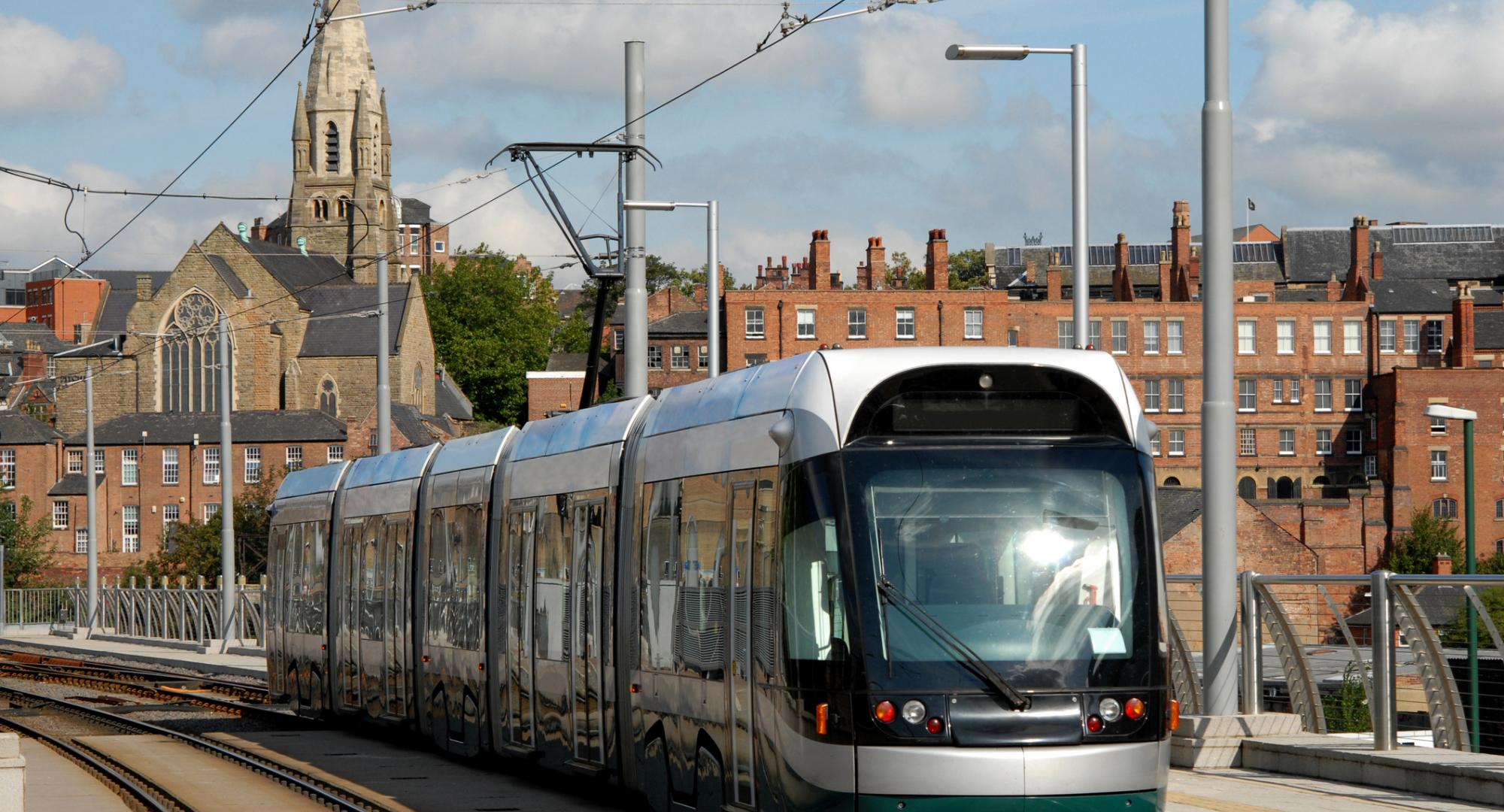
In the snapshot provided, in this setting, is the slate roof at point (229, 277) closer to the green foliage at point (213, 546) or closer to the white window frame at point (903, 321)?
the white window frame at point (903, 321)

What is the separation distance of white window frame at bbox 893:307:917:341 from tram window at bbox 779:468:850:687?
290ft

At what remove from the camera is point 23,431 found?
112m

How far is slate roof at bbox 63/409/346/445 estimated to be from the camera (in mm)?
109125

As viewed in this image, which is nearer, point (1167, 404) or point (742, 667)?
point (742, 667)

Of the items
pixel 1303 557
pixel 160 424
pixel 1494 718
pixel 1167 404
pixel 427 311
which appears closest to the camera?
pixel 1494 718

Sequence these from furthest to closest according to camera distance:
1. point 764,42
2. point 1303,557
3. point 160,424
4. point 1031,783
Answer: point 160,424, point 1303,557, point 764,42, point 1031,783

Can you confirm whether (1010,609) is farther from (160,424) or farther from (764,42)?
(160,424)

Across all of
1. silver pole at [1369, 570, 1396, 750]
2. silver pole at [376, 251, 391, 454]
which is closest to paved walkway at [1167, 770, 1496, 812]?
silver pole at [1369, 570, 1396, 750]

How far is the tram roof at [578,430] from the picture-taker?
13893 millimetres

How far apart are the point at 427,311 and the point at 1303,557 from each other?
73628 mm

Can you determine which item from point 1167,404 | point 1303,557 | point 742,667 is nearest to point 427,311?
point 1167,404

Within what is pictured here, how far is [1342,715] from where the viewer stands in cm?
1473

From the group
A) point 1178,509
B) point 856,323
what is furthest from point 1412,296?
point 1178,509

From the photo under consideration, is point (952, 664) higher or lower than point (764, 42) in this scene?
lower
